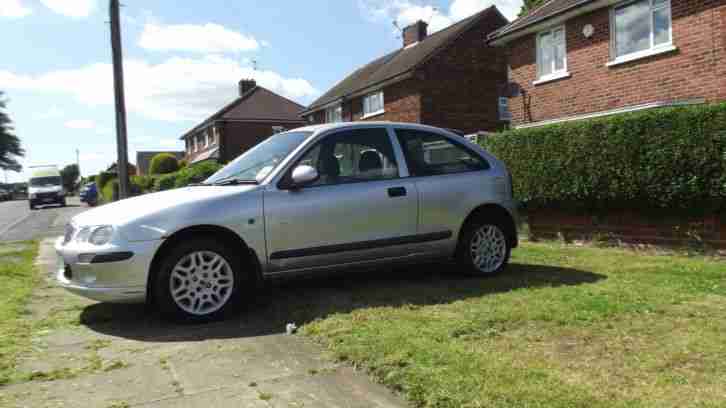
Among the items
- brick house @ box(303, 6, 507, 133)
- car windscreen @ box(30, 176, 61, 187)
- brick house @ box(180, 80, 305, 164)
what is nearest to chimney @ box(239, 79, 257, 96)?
brick house @ box(180, 80, 305, 164)

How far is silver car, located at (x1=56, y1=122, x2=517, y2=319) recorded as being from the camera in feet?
16.3

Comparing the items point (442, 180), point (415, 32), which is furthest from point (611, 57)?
point (415, 32)

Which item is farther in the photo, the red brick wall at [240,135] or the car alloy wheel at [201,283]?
the red brick wall at [240,135]

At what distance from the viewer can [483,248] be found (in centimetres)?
661

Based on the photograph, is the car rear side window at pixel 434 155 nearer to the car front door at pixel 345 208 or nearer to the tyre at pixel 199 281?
the car front door at pixel 345 208

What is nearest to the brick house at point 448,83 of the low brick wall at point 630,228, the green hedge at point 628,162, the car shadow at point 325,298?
the green hedge at point 628,162

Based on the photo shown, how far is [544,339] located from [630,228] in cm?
596

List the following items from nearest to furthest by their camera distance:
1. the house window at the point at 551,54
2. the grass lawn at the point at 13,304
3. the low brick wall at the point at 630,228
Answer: the grass lawn at the point at 13,304 → the low brick wall at the point at 630,228 → the house window at the point at 551,54

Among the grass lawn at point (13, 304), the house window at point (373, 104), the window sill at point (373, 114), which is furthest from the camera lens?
the house window at point (373, 104)

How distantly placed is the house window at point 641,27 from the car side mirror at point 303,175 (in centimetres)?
986

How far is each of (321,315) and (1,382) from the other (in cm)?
228

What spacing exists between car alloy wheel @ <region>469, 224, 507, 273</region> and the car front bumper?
128 inches

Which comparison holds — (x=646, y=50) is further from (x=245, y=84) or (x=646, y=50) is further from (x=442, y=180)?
(x=245, y=84)

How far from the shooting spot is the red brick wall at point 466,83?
2423 cm
